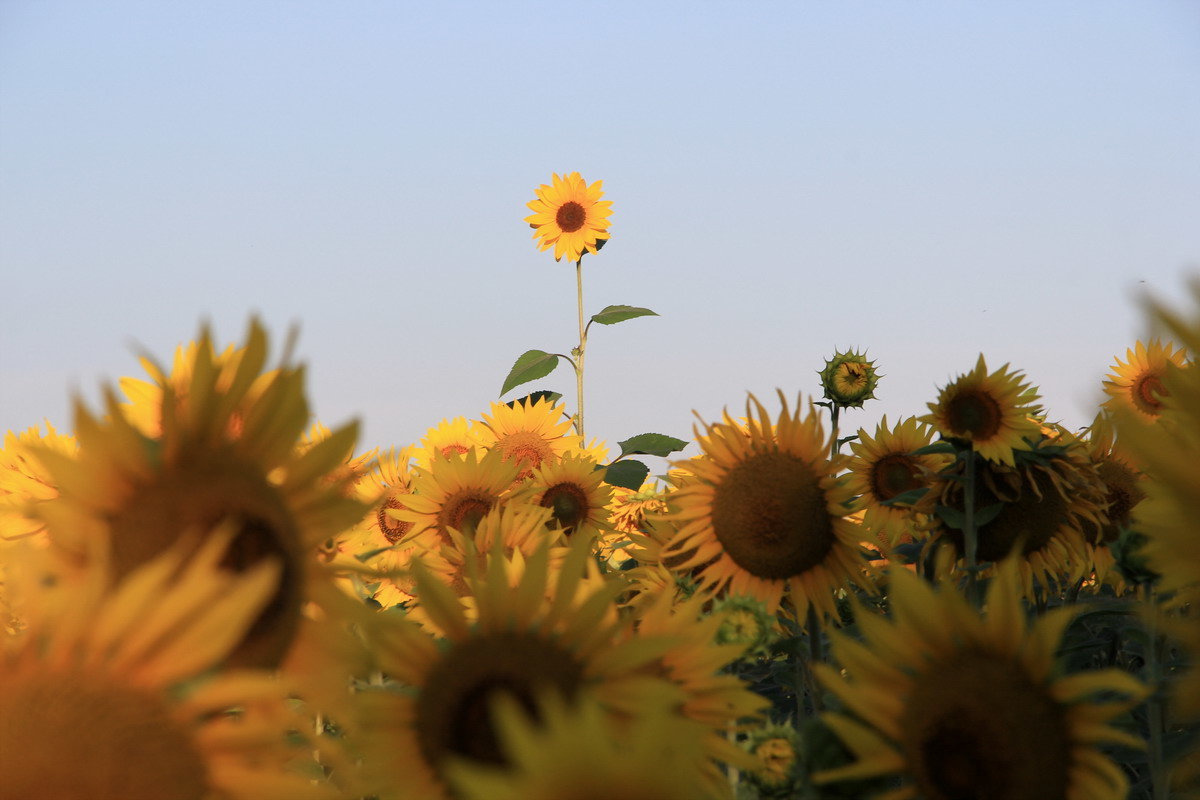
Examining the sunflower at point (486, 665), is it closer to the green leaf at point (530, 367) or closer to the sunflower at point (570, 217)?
the green leaf at point (530, 367)

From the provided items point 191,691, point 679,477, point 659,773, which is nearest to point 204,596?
point 191,691

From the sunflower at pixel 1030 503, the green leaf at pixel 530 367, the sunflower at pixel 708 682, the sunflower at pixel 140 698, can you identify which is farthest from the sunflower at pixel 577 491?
the sunflower at pixel 140 698

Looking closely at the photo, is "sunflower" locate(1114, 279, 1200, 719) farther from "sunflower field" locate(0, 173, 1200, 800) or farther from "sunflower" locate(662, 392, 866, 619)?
"sunflower" locate(662, 392, 866, 619)

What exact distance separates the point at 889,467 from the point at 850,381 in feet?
1.78

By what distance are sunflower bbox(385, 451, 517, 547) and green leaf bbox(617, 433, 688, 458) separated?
1712 mm

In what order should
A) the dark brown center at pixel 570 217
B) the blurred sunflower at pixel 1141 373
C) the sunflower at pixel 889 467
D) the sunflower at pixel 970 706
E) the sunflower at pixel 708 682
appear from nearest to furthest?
the sunflower at pixel 970 706, the sunflower at pixel 708 682, the sunflower at pixel 889 467, the blurred sunflower at pixel 1141 373, the dark brown center at pixel 570 217

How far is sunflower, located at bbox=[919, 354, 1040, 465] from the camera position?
13.8 ft

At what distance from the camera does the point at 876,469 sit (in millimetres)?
6254

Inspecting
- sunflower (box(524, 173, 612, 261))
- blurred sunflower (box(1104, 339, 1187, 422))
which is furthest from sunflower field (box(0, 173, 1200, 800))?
sunflower (box(524, 173, 612, 261))

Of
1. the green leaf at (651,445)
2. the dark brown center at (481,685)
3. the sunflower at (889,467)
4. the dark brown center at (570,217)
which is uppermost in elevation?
the dark brown center at (570,217)

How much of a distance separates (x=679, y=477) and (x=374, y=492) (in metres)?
2.38

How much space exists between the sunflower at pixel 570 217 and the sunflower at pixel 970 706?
279 inches

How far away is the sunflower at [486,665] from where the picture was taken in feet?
5.67

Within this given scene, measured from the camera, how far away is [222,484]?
5.41ft
